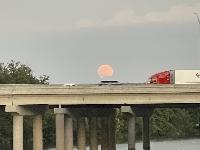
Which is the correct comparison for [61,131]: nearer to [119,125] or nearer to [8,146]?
[8,146]

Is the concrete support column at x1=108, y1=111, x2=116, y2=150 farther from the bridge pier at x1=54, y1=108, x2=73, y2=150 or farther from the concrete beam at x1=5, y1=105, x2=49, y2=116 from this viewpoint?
the concrete beam at x1=5, y1=105, x2=49, y2=116

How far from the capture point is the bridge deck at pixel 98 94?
77312mm

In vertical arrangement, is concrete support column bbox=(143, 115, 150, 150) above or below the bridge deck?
below

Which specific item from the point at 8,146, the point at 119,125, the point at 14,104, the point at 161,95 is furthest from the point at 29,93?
the point at 119,125

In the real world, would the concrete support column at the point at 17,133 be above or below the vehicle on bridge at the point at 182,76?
below

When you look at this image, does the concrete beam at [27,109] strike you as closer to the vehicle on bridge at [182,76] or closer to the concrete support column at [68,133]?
the concrete support column at [68,133]

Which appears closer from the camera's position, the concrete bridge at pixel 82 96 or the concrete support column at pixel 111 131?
the concrete bridge at pixel 82 96

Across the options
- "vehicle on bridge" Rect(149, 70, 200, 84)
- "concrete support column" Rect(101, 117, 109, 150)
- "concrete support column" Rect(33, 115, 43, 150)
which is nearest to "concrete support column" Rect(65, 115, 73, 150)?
"concrete support column" Rect(33, 115, 43, 150)

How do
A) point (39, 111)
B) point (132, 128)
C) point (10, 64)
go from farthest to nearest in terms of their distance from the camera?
point (10, 64), point (132, 128), point (39, 111)

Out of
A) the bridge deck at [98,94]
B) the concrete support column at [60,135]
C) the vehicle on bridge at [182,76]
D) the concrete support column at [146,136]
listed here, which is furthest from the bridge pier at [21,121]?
the concrete support column at [146,136]

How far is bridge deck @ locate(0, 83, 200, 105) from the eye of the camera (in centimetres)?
7731

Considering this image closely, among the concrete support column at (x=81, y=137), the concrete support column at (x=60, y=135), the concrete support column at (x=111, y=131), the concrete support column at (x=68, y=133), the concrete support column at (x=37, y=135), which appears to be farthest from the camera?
the concrete support column at (x=81, y=137)

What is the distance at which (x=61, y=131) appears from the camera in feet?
268

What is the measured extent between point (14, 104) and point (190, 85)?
59.2 feet
